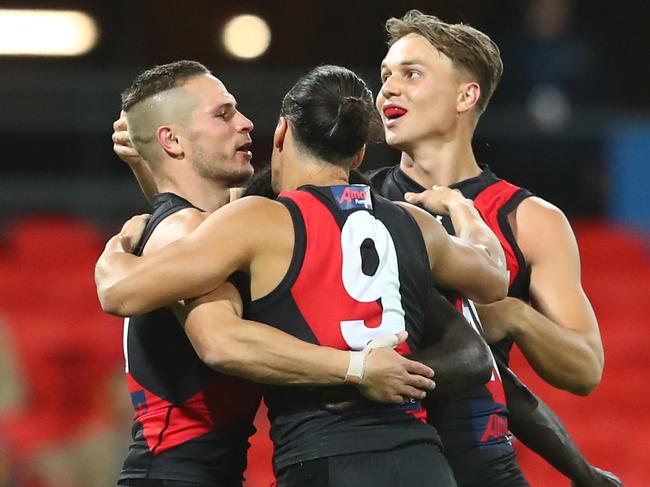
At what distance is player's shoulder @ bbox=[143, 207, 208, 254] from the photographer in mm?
3301

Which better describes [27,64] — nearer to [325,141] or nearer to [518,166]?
[518,166]

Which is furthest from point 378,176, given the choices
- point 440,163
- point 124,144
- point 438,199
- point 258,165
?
point 258,165

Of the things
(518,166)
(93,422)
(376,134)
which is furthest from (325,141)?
(518,166)

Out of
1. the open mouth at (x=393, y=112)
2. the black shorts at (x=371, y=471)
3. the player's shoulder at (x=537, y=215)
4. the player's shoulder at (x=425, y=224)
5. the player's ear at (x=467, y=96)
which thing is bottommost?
the black shorts at (x=371, y=471)

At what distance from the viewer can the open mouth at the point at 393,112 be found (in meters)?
4.19

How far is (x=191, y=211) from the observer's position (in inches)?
134

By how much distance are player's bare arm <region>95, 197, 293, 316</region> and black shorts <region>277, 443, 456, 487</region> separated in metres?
0.44

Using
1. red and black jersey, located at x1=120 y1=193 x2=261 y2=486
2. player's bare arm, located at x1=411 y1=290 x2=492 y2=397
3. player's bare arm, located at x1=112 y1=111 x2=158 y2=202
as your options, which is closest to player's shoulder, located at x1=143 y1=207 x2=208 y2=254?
red and black jersey, located at x1=120 y1=193 x2=261 y2=486

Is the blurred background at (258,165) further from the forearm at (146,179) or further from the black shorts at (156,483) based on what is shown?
the black shorts at (156,483)

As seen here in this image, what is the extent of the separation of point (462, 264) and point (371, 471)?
0.63 meters

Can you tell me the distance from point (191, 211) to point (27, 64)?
7445mm

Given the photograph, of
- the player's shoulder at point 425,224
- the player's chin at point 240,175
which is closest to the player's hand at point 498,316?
the player's shoulder at point 425,224

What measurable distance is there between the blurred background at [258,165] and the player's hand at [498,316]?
375cm

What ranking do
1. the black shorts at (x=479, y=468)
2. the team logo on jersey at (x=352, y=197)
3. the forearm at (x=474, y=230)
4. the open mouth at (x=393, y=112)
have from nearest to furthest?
the team logo on jersey at (x=352, y=197) < the forearm at (x=474, y=230) < the black shorts at (x=479, y=468) < the open mouth at (x=393, y=112)
